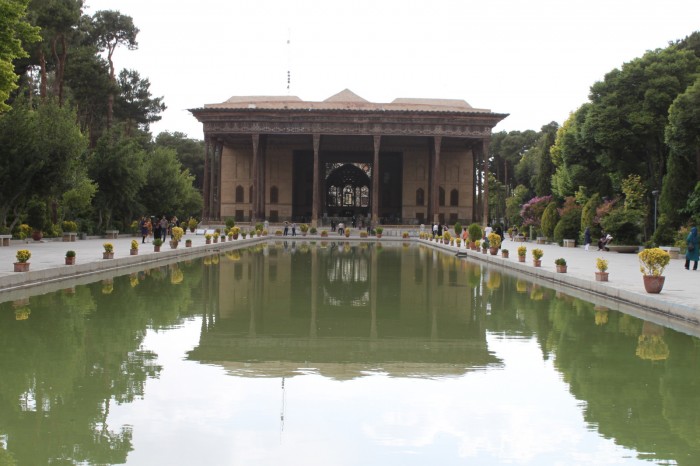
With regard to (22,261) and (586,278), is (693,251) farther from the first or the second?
(22,261)

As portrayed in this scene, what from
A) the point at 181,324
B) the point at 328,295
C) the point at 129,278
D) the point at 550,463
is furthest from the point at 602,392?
the point at 129,278

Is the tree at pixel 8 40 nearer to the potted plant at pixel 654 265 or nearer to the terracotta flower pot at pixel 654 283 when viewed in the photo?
the potted plant at pixel 654 265

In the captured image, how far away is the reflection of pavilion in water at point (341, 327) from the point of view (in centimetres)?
688

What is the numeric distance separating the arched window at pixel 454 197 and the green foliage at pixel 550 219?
58.3ft

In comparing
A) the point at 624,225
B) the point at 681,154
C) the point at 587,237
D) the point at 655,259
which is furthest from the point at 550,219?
the point at 655,259

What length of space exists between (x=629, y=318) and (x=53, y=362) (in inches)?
288

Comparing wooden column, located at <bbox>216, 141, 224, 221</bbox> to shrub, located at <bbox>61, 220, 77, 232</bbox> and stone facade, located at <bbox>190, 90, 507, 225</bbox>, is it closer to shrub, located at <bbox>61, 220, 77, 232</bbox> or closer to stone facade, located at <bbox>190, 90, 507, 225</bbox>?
stone facade, located at <bbox>190, 90, 507, 225</bbox>

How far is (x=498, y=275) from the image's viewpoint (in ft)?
61.1

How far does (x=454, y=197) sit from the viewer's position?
58.9m

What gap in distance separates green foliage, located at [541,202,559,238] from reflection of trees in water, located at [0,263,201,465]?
3114 centimetres

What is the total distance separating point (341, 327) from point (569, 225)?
2956 cm

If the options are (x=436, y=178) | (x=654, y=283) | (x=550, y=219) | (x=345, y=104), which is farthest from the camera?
(x=345, y=104)

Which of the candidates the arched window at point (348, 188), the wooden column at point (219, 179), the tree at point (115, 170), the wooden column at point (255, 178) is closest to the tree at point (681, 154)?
the tree at point (115, 170)

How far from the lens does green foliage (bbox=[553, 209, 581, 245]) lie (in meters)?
36.6
